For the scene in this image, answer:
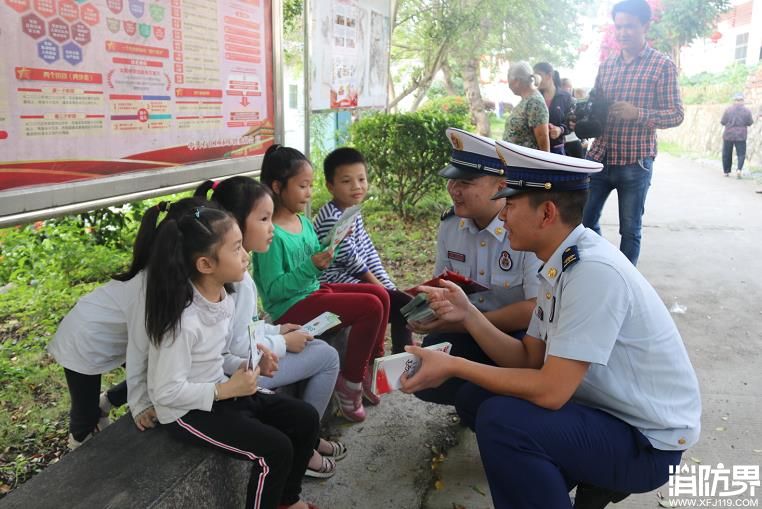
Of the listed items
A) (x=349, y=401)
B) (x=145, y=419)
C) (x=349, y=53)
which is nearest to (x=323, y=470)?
(x=349, y=401)

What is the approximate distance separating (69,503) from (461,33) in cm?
1085

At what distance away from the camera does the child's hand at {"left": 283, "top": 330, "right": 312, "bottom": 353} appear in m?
2.38

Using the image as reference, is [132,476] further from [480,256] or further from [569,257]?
[480,256]

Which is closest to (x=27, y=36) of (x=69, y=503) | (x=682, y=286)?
(x=69, y=503)

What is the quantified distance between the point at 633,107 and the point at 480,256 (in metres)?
2.41

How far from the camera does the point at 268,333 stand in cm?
238

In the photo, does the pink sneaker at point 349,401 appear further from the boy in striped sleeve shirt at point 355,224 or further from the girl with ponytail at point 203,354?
the girl with ponytail at point 203,354

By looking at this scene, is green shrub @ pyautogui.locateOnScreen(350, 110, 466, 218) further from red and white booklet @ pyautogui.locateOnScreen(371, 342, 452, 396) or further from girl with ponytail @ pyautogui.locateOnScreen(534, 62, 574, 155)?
red and white booklet @ pyautogui.locateOnScreen(371, 342, 452, 396)

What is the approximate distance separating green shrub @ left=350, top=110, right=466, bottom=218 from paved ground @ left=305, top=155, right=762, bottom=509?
7.15ft

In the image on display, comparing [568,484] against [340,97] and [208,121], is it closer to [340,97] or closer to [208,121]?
[208,121]

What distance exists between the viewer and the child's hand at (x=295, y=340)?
7.80 ft

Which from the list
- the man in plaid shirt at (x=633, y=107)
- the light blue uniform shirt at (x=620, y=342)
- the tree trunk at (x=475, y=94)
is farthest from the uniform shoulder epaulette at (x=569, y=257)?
the tree trunk at (x=475, y=94)

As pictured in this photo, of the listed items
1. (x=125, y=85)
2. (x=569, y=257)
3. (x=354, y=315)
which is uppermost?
(x=125, y=85)

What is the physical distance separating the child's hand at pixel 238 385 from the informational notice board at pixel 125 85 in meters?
0.99
